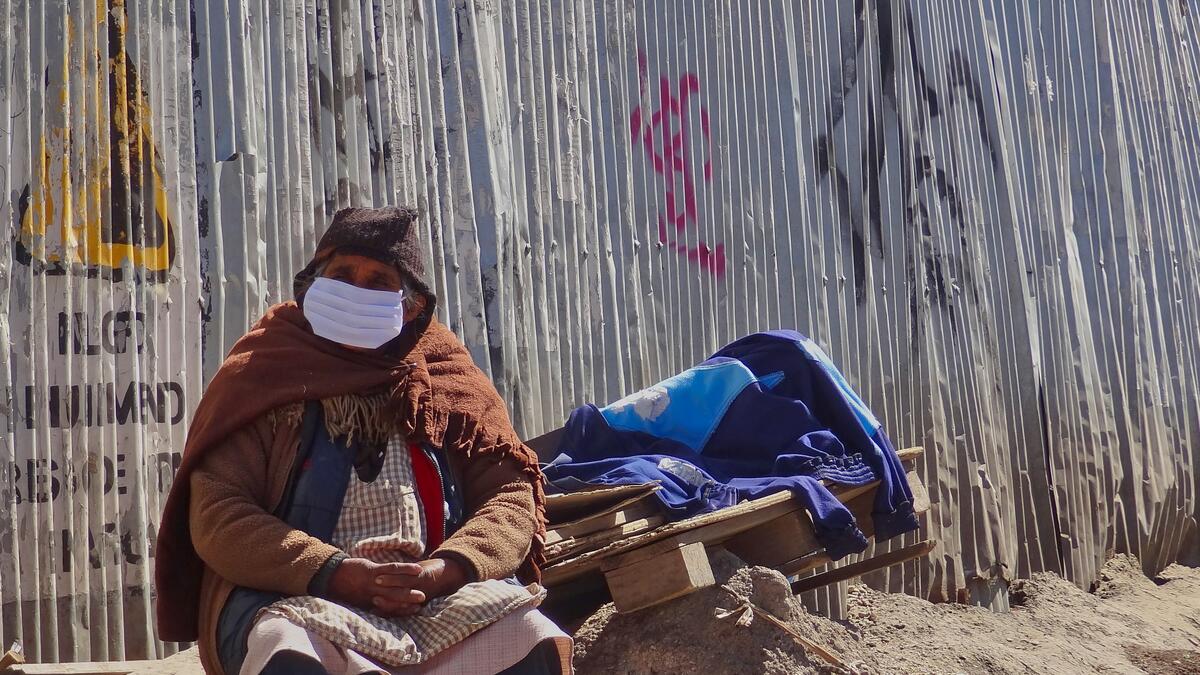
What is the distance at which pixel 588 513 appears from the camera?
3.49 m

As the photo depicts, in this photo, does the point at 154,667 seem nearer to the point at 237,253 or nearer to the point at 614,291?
the point at 237,253

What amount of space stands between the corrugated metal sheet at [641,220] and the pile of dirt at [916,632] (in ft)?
0.73

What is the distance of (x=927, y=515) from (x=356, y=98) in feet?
11.3

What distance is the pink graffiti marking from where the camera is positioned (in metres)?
5.20

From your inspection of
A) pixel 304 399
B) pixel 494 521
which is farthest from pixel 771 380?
pixel 304 399

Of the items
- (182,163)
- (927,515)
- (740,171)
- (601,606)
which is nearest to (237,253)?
(182,163)

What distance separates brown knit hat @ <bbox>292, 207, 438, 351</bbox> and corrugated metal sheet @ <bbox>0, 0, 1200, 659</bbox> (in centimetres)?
89

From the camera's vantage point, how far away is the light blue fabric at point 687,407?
4.03 metres

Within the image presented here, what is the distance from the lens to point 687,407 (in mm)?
4066

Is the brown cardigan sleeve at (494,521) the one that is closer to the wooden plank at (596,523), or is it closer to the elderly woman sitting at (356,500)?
the elderly woman sitting at (356,500)

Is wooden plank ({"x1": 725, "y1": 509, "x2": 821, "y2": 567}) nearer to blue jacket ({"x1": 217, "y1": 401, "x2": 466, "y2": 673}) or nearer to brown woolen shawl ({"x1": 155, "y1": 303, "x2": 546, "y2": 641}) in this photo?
brown woolen shawl ({"x1": 155, "y1": 303, "x2": 546, "y2": 641})

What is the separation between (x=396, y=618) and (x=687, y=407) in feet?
5.29

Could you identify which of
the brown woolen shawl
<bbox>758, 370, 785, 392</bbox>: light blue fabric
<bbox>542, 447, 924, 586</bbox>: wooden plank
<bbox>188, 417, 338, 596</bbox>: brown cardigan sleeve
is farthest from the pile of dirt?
<bbox>188, 417, 338, 596</bbox>: brown cardigan sleeve

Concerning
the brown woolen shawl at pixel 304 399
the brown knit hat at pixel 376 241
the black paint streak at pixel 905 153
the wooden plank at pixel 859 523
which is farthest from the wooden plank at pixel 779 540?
the black paint streak at pixel 905 153
